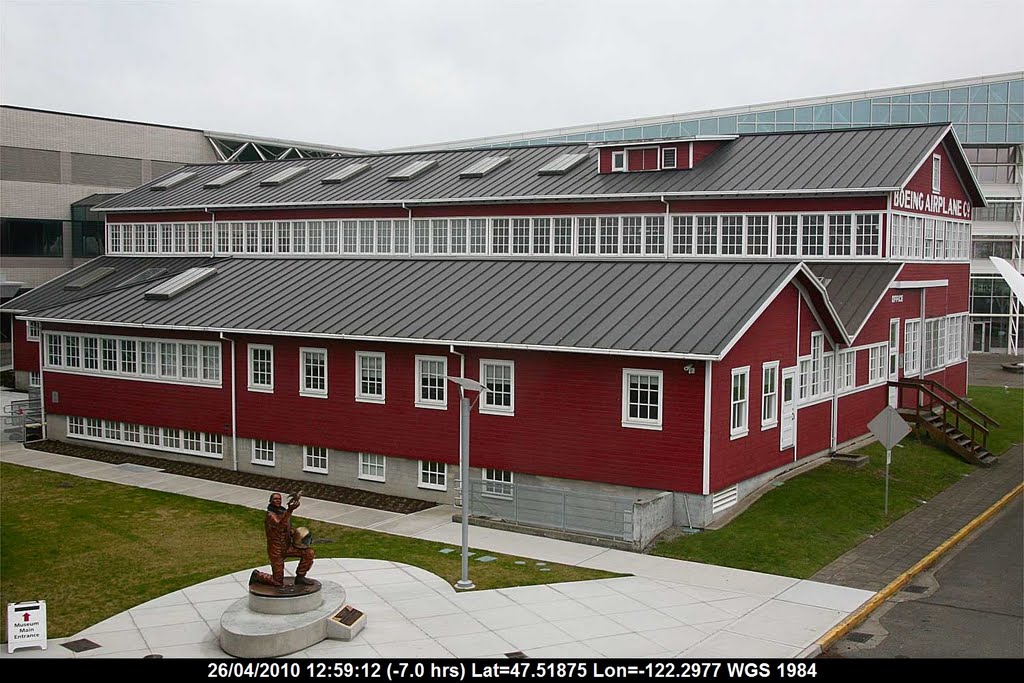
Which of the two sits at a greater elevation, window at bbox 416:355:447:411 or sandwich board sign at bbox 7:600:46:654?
window at bbox 416:355:447:411

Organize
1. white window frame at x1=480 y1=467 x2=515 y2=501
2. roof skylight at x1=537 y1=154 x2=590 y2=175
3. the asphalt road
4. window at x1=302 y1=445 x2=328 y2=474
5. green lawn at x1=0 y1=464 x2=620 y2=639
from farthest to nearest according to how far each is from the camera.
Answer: roof skylight at x1=537 y1=154 x2=590 y2=175 < window at x1=302 y1=445 x2=328 y2=474 < white window frame at x1=480 y1=467 x2=515 y2=501 < green lawn at x1=0 y1=464 x2=620 y2=639 < the asphalt road

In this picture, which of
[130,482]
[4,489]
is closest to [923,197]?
[130,482]

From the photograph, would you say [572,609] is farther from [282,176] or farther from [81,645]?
[282,176]

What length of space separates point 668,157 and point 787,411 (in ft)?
44.3

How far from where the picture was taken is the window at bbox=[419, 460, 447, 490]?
97.2 ft

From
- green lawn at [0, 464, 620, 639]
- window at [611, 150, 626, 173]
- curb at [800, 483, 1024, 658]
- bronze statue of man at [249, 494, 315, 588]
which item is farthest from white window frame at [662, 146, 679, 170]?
bronze statue of man at [249, 494, 315, 588]

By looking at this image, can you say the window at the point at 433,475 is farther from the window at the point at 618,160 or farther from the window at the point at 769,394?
the window at the point at 618,160

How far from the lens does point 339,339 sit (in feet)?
103

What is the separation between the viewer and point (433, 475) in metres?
29.9

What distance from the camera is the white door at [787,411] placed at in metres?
29.1

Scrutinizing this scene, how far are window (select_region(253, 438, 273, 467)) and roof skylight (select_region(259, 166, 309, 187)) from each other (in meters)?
17.4

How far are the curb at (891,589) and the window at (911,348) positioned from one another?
33.4ft

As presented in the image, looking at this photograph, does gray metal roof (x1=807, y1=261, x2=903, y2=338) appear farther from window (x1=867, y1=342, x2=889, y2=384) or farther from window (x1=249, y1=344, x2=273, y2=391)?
window (x1=249, y1=344, x2=273, y2=391)
